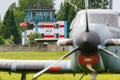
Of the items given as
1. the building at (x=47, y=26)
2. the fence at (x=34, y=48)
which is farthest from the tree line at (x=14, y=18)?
the fence at (x=34, y=48)

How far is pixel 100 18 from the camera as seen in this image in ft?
58.2

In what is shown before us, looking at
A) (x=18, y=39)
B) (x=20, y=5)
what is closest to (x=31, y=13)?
(x=18, y=39)

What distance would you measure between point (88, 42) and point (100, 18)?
261 cm

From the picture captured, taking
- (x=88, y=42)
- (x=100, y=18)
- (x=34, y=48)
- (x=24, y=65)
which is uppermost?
(x=100, y=18)

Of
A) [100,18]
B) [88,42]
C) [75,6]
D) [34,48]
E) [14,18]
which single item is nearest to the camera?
[88,42]

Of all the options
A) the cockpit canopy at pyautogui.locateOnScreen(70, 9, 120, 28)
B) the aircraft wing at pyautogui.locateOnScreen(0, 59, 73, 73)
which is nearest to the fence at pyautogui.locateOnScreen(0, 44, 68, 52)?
the aircraft wing at pyautogui.locateOnScreen(0, 59, 73, 73)

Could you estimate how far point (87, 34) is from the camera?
1541cm

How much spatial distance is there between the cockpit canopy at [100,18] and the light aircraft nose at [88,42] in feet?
5.72

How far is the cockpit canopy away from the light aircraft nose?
1.74m

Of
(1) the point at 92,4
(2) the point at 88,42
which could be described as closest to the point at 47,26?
(1) the point at 92,4

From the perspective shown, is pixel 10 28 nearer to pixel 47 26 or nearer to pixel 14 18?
pixel 14 18

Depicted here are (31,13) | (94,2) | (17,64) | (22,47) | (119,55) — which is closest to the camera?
(119,55)

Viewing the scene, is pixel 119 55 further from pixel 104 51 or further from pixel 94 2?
pixel 94 2

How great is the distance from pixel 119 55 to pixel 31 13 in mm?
95810
